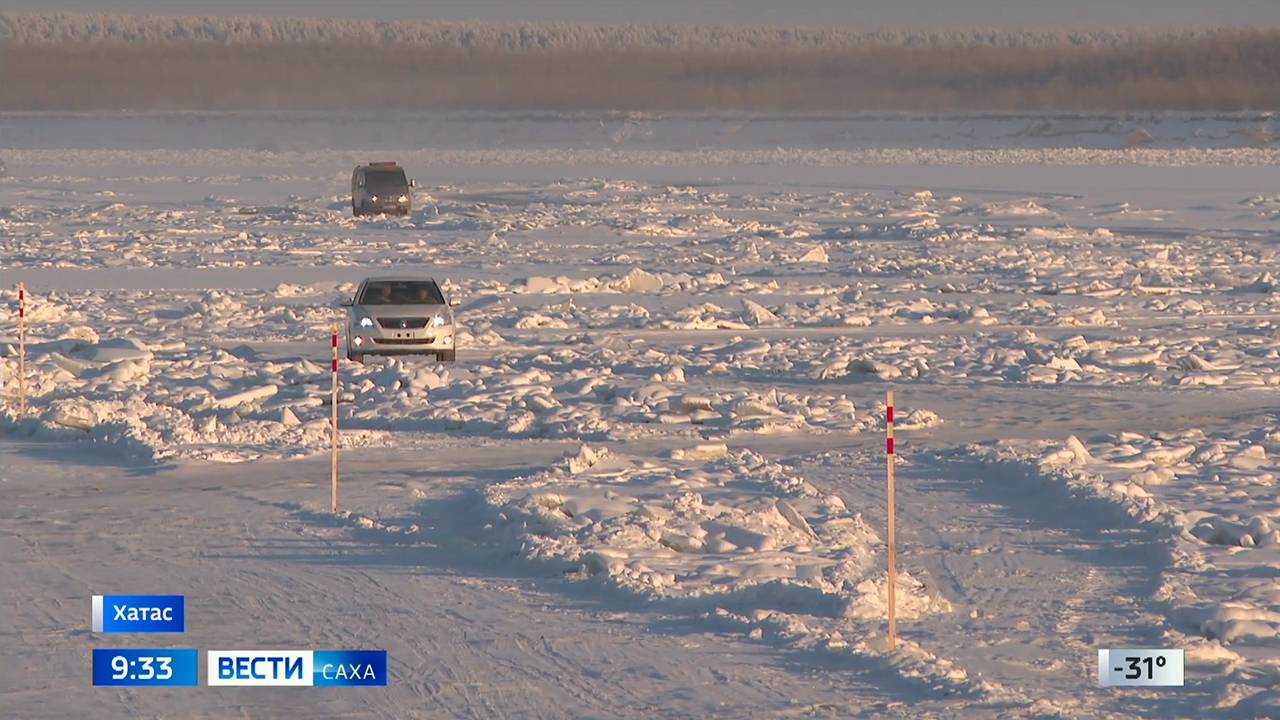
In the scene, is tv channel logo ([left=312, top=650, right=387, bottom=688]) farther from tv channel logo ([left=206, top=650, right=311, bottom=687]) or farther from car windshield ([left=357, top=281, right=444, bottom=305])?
car windshield ([left=357, top=281, right=444, bottom=305])

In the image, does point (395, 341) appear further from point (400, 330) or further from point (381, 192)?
point (381, 192)

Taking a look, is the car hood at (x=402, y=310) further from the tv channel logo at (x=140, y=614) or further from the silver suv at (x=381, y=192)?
the silver suv at (x=381, y=192)

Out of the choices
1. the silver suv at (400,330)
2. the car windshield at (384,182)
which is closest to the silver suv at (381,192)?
the car windshield at (384,182)

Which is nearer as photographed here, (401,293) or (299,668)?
(299,668)

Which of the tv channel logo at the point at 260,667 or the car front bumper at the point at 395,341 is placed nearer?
the tv channel logo at the point at 260,667

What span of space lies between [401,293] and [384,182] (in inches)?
1246

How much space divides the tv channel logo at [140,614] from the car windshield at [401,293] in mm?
14693

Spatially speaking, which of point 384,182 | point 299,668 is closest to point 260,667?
point 299,668

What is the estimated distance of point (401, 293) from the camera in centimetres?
2758

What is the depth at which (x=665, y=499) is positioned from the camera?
16172mm

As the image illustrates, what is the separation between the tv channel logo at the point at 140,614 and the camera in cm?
1192

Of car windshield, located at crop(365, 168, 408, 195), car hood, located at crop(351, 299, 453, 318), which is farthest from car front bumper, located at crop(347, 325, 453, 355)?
car windshield, located at crop(365, 168, 408, 195)

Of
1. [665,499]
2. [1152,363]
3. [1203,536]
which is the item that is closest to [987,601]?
[1203,536]

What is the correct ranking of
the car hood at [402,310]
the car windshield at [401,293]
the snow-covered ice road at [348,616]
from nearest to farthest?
1. the snow-covered ice road at [348,616]
2. the car hood at [402,310]
3. the car windshield at [401,293]
